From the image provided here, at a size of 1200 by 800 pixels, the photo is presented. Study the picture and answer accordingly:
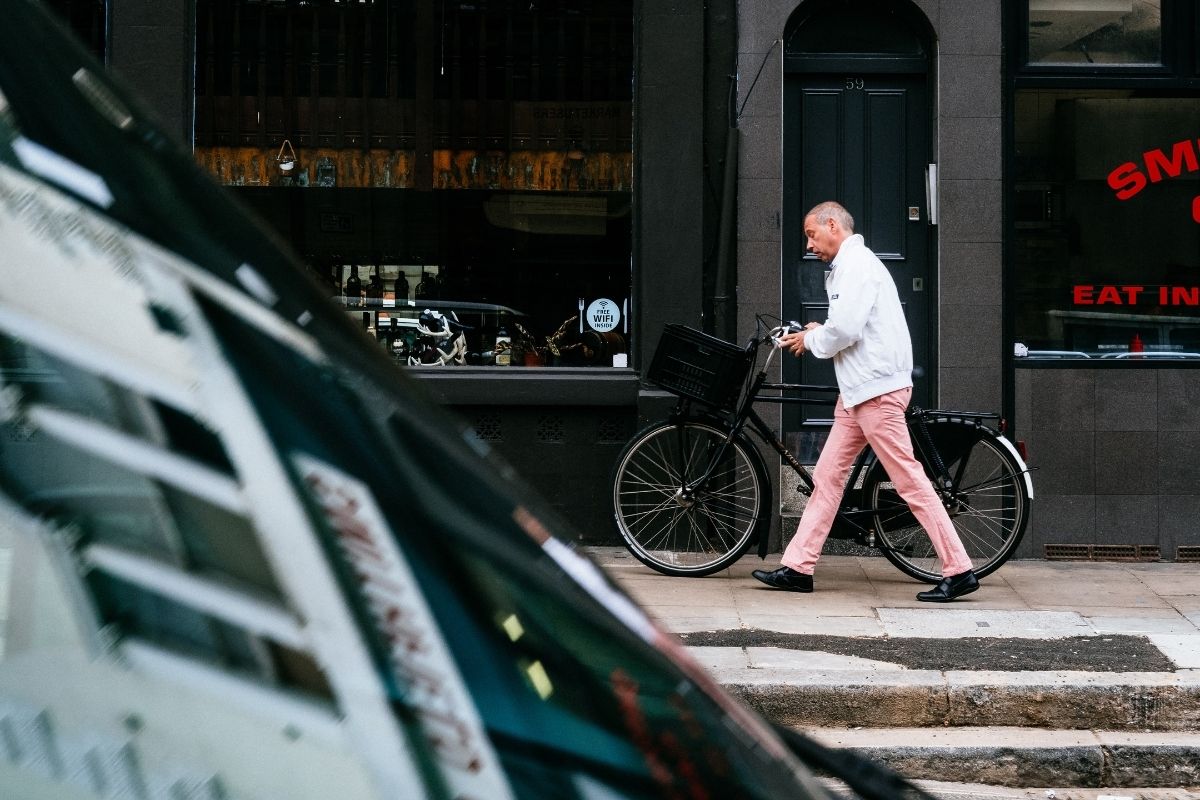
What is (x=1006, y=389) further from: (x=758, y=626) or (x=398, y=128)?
(x=398, y=128)

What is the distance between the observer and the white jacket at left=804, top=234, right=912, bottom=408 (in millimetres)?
7188

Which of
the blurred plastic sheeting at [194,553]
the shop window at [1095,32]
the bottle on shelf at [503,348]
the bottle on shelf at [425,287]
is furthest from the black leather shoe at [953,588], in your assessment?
the blurred plastic sheeting at [194,553]

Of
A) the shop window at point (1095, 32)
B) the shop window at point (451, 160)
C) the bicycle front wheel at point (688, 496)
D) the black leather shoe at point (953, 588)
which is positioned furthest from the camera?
the shop window at point (451, 160)

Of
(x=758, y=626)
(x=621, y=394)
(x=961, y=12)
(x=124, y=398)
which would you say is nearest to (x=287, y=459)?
(x=124, y=398)

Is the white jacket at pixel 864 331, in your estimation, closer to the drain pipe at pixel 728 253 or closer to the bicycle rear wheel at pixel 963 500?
the bicycle rear wheel at pixel 963 500

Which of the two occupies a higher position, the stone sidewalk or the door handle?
the door handle

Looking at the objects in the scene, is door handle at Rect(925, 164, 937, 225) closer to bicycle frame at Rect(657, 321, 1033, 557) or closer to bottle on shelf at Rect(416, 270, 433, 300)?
bicycle frame at Rect(657, 321, 1033, 557)

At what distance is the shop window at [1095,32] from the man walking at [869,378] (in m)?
2.61

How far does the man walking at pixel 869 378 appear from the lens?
7.23 meters

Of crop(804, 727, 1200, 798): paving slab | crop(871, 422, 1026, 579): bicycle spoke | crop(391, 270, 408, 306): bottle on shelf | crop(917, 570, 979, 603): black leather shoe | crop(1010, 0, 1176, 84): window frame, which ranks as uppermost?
crop(1010, 0, 1176, 84): window frame

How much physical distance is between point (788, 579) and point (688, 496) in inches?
28.5

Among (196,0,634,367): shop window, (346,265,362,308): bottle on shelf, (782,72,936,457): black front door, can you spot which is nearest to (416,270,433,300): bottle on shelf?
(196,0,634,367): shop window

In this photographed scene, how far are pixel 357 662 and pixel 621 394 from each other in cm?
792

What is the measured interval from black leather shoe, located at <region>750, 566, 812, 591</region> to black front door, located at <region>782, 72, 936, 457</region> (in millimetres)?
1671
